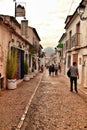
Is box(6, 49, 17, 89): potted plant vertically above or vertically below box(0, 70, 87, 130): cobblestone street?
above

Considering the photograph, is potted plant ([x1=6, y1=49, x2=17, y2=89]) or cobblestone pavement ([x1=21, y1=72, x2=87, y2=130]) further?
potted plant ([x1=6, y1=49, x2=17, y2=89])

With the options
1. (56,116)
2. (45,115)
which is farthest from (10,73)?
(56,116)

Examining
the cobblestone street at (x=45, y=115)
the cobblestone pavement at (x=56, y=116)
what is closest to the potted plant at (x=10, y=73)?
the cobblestone street at (x=45, y=115)

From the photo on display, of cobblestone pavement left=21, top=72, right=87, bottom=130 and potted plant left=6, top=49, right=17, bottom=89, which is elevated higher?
potted plant left=6, top=49, right=17, bottom=89

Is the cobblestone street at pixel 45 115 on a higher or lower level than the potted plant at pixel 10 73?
lower

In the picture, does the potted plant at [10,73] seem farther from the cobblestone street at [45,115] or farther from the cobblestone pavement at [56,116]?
the cobblestone pavement at [56,116]

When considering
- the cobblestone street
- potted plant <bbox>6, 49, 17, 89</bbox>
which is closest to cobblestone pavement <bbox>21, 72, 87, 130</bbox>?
the cobblestone street

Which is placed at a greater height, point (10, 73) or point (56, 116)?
point (10, 73)

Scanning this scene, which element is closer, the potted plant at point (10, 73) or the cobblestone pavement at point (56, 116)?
the cobblestone pavement at point (56, 116)

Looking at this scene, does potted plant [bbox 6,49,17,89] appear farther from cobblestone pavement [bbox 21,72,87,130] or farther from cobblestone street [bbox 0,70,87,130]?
cobblestone pavement [bbox 21,72,87,130]

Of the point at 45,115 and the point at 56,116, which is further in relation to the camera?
the point at 45,115

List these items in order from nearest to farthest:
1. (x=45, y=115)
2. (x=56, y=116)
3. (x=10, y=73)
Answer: (x=56, y=116) → (x=45, y=115) → (x=10, y=73)

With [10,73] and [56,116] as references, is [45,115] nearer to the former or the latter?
[56,116]

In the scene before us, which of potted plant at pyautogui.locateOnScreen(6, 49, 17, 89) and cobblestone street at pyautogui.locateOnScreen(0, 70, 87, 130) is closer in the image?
cobblestone street at pyautogui.locateOnScreen(0, 70, 87, 130)
